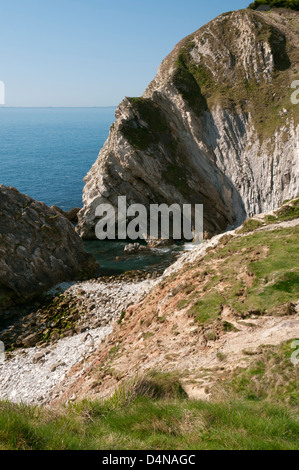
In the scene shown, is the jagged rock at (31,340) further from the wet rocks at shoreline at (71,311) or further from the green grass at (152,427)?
the green grass at (152,427)

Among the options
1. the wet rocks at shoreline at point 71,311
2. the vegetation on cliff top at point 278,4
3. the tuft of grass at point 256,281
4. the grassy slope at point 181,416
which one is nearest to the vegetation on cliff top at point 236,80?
the vegetation on cliff top at point 278,4

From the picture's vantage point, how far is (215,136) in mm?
60875

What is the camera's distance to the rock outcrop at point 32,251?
3934cm

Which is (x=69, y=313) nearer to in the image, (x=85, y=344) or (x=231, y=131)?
(x=85, y=344)

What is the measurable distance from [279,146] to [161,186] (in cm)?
1970

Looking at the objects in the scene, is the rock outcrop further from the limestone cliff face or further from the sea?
the limestone cliff face

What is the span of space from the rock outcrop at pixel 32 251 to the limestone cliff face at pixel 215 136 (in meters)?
15.1

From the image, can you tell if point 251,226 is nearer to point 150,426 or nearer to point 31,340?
point 31,340

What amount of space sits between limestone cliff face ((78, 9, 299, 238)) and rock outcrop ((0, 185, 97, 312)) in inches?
595

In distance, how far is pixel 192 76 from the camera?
67125 millimetres

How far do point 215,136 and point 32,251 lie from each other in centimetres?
3761

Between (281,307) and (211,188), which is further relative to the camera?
(211,188)
